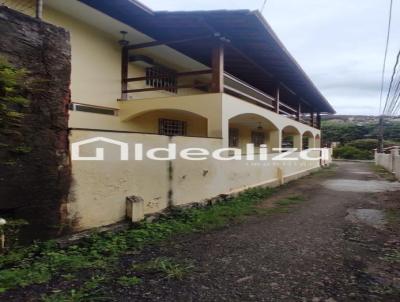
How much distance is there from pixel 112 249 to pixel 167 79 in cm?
871

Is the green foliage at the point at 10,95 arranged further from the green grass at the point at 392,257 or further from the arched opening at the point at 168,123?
the arched opening at the point at 168,123

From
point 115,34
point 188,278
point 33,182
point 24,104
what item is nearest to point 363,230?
point 188,278

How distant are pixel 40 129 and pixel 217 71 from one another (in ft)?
19.1

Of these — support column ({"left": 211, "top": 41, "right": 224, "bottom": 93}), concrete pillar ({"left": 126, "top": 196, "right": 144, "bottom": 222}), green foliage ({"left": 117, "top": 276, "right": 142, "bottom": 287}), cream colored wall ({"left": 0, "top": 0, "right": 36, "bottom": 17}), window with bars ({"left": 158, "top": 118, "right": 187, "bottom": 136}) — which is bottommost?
green foliage ({"left": 117, "top": 276, "right": 142, "bottom": 287})

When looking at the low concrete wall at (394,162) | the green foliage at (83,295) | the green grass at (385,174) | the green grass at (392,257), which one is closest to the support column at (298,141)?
the green grass at (385,174)

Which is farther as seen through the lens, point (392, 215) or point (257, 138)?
point (257, 138)

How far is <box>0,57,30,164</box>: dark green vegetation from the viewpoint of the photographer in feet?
12.8

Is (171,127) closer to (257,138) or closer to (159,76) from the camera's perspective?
(159,76)

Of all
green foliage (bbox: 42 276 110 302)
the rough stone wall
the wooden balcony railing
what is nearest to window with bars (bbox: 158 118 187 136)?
the wooden balcony railing

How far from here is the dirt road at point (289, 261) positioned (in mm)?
3600

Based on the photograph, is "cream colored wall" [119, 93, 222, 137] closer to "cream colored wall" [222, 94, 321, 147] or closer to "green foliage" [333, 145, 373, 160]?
"cream colored wall" [222, 94, 321, 147]

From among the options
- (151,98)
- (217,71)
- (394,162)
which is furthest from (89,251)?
(394,162)

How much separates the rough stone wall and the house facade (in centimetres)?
27

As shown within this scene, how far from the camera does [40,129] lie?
4.76 meters
